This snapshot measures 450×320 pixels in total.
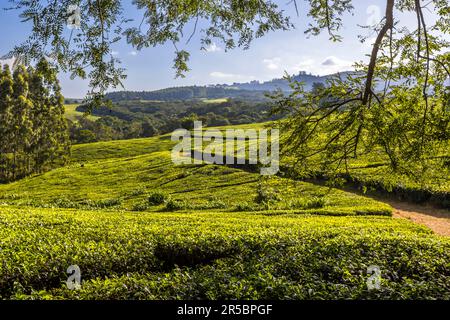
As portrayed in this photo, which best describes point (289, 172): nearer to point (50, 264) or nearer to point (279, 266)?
point (279, 266)

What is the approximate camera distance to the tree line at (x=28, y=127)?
6994 centimetres

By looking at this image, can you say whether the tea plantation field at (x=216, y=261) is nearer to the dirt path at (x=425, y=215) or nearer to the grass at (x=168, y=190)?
the grass at (x=168, y=190)

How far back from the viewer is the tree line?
69.9 m

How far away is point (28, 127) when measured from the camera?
7394 centimetres

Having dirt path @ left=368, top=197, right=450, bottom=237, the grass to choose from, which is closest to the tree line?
the grass

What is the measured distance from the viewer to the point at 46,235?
14422 mm

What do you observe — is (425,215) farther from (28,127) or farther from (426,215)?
(28,127)

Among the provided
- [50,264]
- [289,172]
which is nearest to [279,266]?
[289,172]

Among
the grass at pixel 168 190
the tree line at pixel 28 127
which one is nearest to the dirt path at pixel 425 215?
the grass at pixel 168 190

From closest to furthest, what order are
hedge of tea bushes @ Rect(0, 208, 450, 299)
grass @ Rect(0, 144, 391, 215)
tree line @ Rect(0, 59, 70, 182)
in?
hedge of tea bushes @ Rect(0, 208, 450, 299) < grass @ Rect(0, 144, 391, 215) < tree line @ Rect(0, 59, 70, 182)

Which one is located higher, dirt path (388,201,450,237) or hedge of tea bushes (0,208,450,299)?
hedge of tea bushes (0,208,450,299)

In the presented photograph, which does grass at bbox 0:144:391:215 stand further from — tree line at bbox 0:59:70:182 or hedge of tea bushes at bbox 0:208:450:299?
tree line at bbox 0:59:70:182

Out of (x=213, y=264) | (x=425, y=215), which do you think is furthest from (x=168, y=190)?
(x=213, y=264)

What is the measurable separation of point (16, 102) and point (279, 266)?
74784mm
